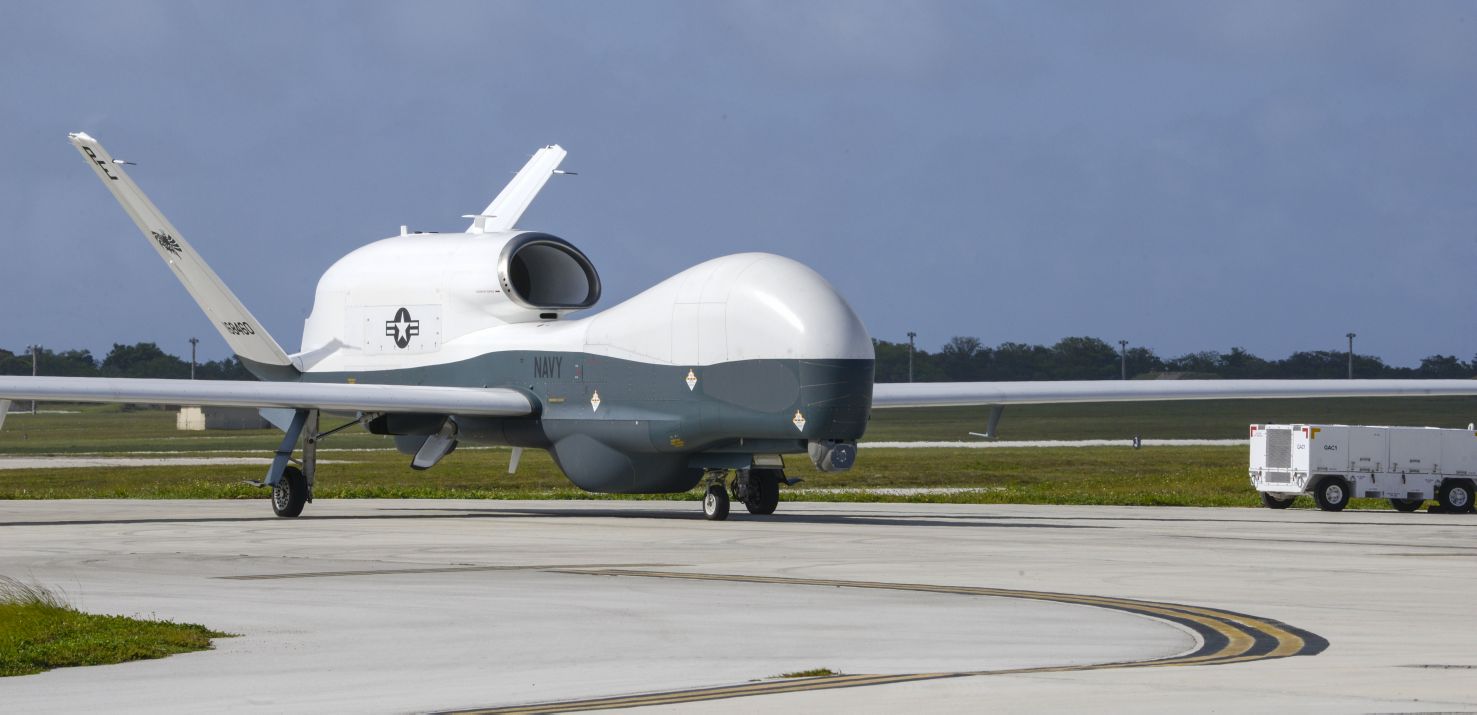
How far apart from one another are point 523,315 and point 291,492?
17.7 ft

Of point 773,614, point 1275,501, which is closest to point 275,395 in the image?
point 773,614

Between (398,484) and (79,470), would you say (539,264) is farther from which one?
(79,470)

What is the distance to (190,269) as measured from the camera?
35688mm

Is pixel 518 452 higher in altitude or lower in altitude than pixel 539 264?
lower

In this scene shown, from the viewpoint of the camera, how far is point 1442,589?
56.9 feet

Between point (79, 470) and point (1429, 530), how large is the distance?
44.0 m

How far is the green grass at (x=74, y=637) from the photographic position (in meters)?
12.0

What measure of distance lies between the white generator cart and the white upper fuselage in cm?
1183

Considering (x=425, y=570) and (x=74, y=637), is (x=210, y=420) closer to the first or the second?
(x=425, y=570)

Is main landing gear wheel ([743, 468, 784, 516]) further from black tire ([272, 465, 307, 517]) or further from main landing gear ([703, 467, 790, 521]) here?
black tire ([272, 465, 307, 517])

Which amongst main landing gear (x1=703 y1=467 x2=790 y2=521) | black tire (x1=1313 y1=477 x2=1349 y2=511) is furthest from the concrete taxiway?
black tire (x1=1313 y1=477 x2=1349 y2=511)

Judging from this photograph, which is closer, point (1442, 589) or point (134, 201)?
point (1442, 589)

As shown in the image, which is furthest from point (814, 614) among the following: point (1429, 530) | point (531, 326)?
point (531, 326)

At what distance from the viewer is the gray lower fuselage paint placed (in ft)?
→ 93.0
